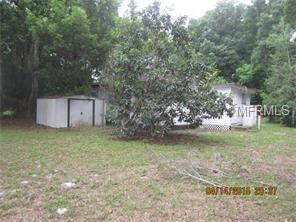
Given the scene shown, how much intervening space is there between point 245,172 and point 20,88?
15.4 meters

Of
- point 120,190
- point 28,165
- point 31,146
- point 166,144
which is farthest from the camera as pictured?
point 166,144

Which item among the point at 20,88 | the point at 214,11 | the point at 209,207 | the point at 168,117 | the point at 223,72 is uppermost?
the point at 214,11

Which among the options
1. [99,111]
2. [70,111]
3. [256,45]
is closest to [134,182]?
[70,111]

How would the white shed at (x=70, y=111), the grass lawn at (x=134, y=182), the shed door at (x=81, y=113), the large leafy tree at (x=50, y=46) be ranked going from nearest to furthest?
the grass lawn at (x=134, y=182), the large leafy tree at (x=50, y=46), the white shed at (x=70, y=111), the shed door at (x=81, y=113)

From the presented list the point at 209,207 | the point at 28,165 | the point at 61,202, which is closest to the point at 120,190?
the point at 61,202

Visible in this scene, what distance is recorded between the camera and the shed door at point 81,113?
1467 cm

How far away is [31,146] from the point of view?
859 centimetres

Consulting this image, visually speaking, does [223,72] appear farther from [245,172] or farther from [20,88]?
[245,172]

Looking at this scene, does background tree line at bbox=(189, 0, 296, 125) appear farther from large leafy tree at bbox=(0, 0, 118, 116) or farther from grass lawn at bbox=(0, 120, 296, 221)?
grass lawn at bbox=(0, 120, 296, 221)

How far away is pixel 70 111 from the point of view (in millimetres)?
14570
